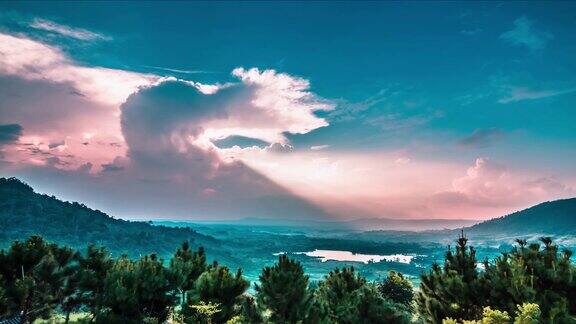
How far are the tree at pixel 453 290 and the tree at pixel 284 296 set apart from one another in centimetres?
967

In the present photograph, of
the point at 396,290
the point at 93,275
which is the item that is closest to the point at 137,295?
the point at 93,275

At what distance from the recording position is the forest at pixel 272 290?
21641 mm

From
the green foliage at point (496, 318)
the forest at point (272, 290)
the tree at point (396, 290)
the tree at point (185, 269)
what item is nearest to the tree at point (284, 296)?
the forest at point (272, 290)

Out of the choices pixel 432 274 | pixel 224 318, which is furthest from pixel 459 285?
pixel 224 318

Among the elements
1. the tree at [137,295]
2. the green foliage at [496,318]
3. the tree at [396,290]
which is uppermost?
the green foliage at [496,318]

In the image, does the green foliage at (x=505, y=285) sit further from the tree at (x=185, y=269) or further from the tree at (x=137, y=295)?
the tree at (x=137, y=295)

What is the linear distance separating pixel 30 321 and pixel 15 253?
5913 mm

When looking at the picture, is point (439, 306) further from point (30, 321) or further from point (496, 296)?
point (30, 321)

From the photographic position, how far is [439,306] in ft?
89.5

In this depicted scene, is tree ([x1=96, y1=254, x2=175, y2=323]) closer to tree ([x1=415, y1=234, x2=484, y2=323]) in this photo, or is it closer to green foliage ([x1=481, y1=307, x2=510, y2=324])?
tree ([x1=415, y1=234, x2=484, y2=323])

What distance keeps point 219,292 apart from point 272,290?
8.13 meters

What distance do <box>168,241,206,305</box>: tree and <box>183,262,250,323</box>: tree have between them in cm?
209

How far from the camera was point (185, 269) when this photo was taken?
120 feet

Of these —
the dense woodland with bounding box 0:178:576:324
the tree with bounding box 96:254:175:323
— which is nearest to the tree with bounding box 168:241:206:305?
the dense woodland with bounding box 0:178:576:324
